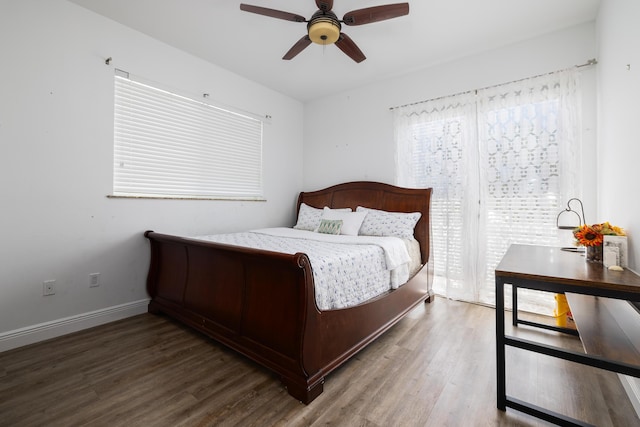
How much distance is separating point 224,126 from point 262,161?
687 millimetres

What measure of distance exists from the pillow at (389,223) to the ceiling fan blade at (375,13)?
6.17ft

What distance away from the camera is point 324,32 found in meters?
1.95

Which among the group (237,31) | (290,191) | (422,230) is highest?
(237,31)

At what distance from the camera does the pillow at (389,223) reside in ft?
9.88

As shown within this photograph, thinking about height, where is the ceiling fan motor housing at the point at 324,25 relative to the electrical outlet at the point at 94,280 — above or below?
above

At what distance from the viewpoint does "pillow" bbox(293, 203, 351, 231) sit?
364cm

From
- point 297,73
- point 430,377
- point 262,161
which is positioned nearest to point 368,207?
point 262,161

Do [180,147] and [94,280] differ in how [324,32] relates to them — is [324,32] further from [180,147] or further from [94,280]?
[94,280]

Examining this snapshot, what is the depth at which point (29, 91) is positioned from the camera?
2146 mm

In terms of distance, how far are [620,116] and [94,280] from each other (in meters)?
4.14

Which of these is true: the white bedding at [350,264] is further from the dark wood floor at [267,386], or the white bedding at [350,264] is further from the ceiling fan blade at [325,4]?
the ceiling fan blade at [325,4]

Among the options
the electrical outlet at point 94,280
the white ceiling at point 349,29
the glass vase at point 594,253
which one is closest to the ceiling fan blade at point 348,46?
the white ceiling at point 349,29

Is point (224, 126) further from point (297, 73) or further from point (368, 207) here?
point (368, 207)

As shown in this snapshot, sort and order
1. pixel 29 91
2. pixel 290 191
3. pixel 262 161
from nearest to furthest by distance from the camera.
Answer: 1. pixel 29 91
2. pixel 262 161
3. pixel 290 191
